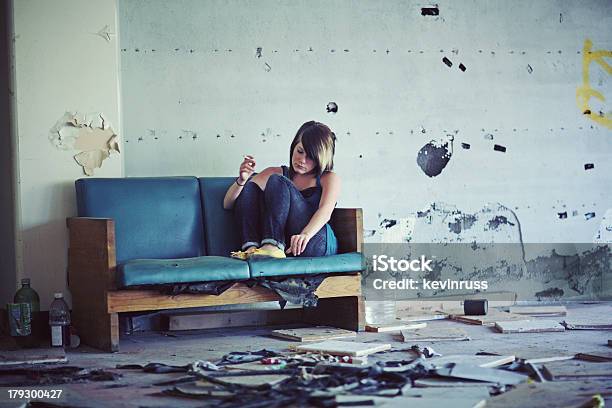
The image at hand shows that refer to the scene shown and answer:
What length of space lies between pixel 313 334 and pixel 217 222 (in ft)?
3.19

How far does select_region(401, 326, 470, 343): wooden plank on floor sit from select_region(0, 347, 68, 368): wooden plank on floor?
5.83 feet

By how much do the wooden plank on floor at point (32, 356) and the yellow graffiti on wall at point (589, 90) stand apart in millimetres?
4155

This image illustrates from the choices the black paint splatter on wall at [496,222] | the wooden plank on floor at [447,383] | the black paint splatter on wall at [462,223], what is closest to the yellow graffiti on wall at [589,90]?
the black paint splatter on wall at [496,222]

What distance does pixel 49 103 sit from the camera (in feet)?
17.8

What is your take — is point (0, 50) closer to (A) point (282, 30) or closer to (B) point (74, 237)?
(B) point (74, 237)

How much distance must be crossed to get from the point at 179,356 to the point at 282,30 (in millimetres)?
2414

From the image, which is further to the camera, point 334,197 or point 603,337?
point 334,197

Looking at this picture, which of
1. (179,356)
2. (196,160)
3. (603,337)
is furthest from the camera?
(196,160)

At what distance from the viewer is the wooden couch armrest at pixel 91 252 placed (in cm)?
477

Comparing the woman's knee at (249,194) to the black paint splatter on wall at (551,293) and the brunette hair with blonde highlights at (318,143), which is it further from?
the black paint splatter on wall at (551,293)

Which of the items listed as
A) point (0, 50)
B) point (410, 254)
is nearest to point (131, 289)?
point (0, 50)

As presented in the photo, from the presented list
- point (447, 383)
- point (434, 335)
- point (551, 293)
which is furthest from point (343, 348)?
point (551, 293)

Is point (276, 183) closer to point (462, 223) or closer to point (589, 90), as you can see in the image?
point (462, 223)

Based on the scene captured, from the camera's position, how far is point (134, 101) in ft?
18.7
